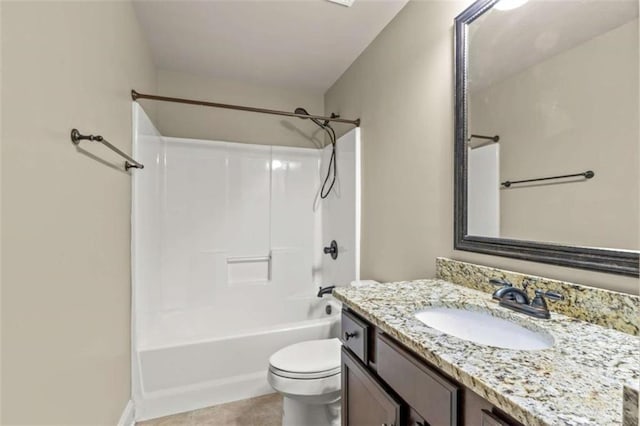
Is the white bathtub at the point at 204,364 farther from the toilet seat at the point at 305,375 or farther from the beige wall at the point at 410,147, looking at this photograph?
the beige wall at the point at 410,147

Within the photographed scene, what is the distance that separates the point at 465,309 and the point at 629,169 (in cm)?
61

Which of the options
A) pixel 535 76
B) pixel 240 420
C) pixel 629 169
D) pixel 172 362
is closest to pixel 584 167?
pixel 629 169

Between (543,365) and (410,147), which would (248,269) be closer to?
(410,147)

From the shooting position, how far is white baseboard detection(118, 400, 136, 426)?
1.53 m

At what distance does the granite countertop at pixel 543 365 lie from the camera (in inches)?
18.5

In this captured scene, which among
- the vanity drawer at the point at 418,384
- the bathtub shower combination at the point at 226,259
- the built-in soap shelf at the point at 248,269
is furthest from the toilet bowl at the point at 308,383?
the built-in soap shelf at the point at 248,269

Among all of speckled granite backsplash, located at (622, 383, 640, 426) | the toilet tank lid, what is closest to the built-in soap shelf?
the toilet tank lid

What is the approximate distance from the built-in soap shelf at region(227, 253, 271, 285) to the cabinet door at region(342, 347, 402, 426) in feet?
5.78

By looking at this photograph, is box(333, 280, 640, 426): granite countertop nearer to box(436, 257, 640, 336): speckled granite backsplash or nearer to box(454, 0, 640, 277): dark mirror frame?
box(436, 257, 640, 336): speckled granite backsplash

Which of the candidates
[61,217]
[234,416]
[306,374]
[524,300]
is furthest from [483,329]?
[234,416]

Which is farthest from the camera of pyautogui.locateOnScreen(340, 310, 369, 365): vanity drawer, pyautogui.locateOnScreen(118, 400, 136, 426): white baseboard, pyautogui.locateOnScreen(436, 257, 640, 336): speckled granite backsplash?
pyautogui.locateOnScreen(118, 400, 136, 426): white baseboard

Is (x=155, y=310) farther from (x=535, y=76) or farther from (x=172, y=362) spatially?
(x=535, y=76)

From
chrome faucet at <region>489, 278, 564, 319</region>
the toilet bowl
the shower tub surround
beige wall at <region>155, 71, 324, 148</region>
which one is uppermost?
beige wall at <region>155, 71, 324, 148</region>

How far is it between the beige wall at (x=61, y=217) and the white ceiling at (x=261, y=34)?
48 centimetres
